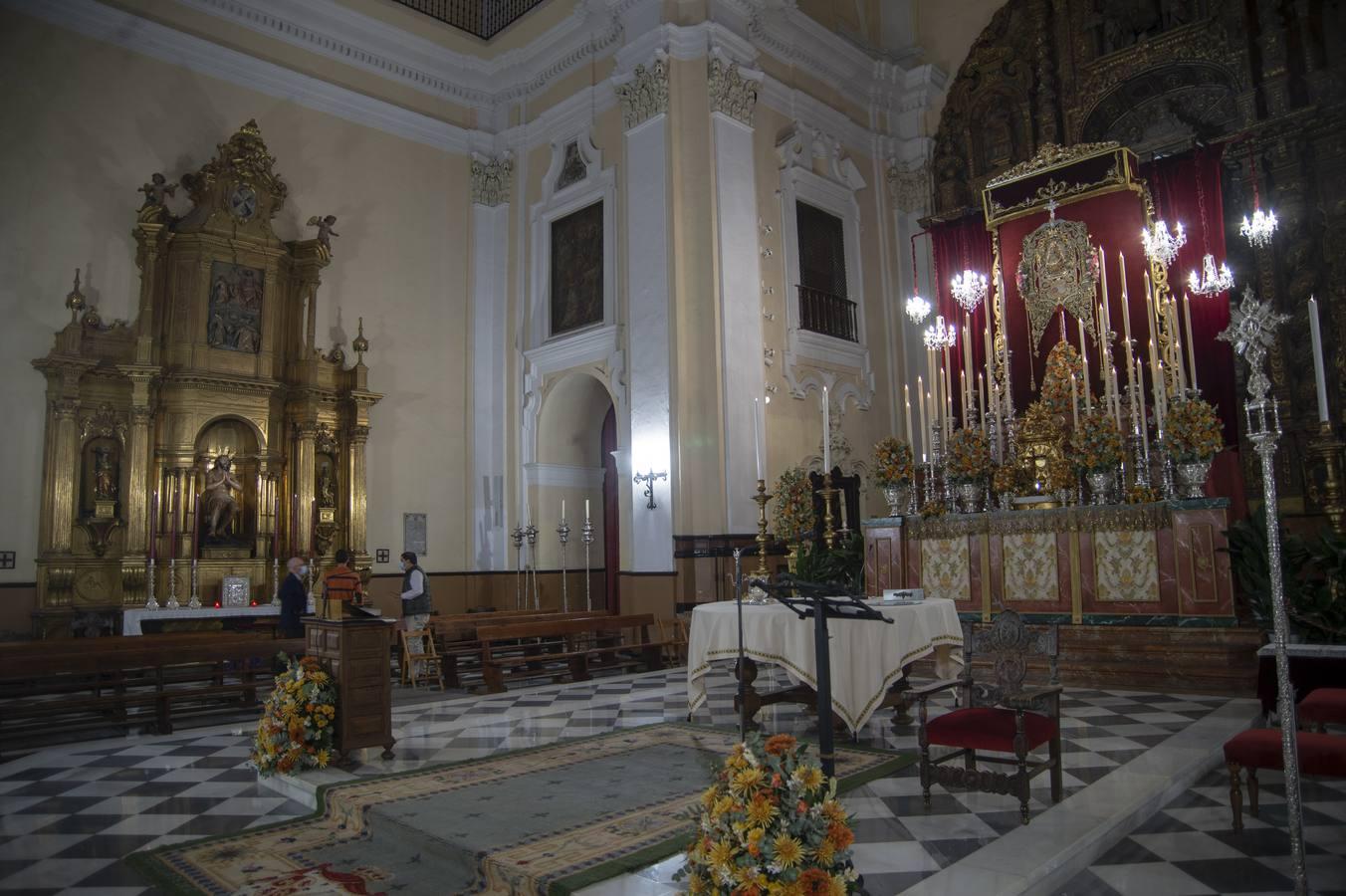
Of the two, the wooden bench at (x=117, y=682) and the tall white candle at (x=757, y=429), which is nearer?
the wooden bench at (x=117, y=682)

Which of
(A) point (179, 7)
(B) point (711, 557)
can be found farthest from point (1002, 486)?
(A) point (179, 7)

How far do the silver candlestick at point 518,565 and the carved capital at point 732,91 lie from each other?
7052mm

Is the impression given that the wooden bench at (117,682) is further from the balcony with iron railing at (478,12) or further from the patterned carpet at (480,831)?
the balcony with iron railing at (478,12)

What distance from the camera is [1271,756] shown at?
158 inches

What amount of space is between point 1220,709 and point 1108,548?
182cm

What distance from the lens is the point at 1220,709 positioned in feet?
21.9

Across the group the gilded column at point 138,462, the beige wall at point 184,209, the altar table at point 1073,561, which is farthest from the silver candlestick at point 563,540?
the altar table at point 1073,561

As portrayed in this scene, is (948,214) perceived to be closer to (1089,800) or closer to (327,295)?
(327,295)

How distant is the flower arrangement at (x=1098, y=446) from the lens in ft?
27.3

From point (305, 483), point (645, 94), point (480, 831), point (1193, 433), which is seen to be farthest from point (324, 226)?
point (1193, 433)

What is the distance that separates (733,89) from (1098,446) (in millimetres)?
7683

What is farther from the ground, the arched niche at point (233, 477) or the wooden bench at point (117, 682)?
the arched niche at point (233, 477)

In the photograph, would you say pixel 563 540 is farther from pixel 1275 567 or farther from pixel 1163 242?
pixel 1275 567

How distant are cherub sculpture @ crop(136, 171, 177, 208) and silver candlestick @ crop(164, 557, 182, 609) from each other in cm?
456
